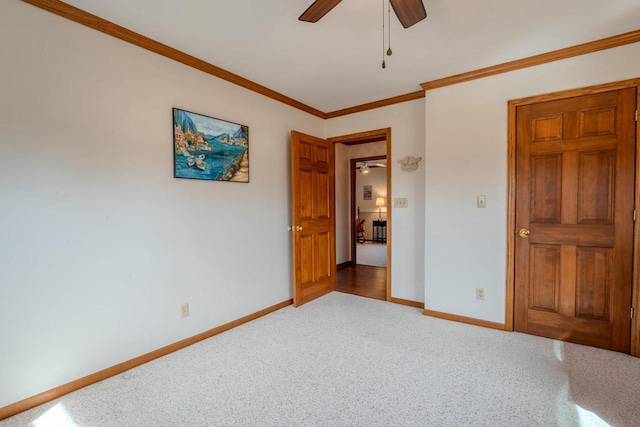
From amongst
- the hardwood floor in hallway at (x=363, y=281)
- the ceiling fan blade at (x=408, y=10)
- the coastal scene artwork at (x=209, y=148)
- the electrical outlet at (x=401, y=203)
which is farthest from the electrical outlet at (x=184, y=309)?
the ceiling fan blade at (x=408, y=10)

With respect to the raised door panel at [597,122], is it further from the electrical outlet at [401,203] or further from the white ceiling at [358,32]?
the electrical outlet at [401,203]

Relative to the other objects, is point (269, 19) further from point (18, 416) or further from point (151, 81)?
point (18, 416)

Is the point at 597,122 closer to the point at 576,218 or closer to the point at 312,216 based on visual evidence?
the point at 576,218

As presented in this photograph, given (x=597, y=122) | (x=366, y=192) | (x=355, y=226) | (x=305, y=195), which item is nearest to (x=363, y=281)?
(x=355, y=226)

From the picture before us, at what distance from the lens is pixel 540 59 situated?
257cm

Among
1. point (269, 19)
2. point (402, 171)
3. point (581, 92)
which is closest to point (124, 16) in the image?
point (269, 19)

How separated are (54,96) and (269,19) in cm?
148

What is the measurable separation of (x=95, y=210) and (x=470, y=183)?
322 centimetres

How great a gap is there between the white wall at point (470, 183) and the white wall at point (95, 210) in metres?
2.15

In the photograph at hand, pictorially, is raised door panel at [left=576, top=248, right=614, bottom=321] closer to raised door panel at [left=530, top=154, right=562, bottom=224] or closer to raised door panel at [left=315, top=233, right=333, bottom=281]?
raised door panel at [left=530, top=154, right=562, bottom=224]

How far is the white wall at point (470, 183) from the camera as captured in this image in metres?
2.75

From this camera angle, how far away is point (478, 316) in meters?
2.96

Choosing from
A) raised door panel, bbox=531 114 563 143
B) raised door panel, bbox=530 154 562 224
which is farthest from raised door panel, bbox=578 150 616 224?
raised door panel, bbox=531 114 563 143

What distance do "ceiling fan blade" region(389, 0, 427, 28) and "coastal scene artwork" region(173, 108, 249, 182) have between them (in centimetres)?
184
